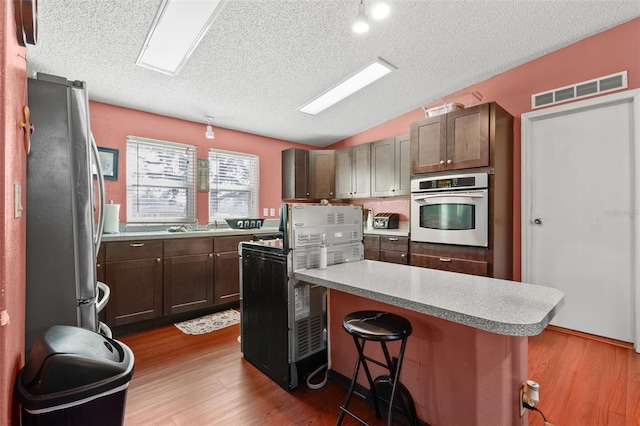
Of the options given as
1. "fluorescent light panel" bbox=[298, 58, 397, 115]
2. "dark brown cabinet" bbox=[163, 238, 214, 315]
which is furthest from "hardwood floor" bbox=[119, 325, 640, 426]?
"fluorescent light panel" bbox=[298, 58, 397, 115]

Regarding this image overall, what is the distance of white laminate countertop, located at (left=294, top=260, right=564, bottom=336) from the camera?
983mm

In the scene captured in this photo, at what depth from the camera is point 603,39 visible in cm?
264

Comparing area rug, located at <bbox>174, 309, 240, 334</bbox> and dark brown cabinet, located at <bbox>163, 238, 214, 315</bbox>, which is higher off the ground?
dark brown cabinet, located at <bbox>163, 238, 214, 315</bbox>

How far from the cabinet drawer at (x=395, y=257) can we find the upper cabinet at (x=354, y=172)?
1008 mm

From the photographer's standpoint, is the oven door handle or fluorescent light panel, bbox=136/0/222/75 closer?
fluorescent light panel, bbox=136/0/222/75

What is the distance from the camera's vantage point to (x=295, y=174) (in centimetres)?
481

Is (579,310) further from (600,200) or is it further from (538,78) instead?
(538,78)

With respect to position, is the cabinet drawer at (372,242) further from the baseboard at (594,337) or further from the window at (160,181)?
the window at (160,181)

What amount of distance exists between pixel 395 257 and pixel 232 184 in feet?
8.52

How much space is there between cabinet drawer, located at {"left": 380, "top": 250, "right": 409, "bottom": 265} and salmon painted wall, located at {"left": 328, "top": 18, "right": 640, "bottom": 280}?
3.78 feet

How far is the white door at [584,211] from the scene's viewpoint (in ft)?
8.36

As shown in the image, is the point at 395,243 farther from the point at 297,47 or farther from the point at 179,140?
the point at 179,140

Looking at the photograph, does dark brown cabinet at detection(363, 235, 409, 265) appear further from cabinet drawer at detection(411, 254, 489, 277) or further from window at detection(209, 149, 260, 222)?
window at detection(209, 149, 260, 222)

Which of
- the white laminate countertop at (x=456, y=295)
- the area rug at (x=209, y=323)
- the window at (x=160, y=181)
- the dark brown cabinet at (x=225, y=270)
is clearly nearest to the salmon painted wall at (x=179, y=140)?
the window at (x=160, y=181)
